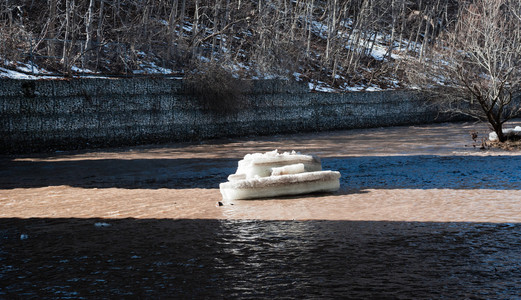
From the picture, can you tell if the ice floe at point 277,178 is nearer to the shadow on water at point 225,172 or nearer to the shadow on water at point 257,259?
the shadow on water at point 225,172

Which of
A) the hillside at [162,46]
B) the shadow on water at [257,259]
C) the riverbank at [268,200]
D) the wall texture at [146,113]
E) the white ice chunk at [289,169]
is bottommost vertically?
the shadow on water at [257,259]

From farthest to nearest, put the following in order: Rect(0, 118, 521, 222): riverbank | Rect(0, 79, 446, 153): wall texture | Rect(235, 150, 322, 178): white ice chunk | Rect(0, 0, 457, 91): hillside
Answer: Rect(0, 0, 457, 91): hillside
Rect(0, 79, 446, 153): wall texture
Rect(235, 150, 322, 178): white ice chunk
Rect(0, 118, 521, 222): riverbank

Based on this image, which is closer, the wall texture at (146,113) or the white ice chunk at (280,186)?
the white ice chunk at (280,186)

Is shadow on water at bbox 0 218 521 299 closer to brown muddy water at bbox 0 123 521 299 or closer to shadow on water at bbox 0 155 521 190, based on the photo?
brown muddy water at bbox 0 123 521 299

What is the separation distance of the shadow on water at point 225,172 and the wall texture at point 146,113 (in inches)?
134

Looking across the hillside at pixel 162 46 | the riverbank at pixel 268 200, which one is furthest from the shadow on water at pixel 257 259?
the hillside at pixel 162 46

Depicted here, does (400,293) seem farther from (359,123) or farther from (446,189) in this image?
(359,123)

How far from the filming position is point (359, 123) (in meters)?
35.3

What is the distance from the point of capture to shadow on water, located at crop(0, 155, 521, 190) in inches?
582

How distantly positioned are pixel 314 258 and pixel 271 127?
23.4 meters

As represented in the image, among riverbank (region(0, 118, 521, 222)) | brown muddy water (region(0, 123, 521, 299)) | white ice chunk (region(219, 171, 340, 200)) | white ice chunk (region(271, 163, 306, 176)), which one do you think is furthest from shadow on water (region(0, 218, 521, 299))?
white ice chunk (region(271, 163, 306, 176))

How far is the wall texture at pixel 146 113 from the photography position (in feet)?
77.9

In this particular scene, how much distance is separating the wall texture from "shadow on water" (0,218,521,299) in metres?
13.9

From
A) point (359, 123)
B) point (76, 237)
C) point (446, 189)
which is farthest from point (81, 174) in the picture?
point (359, 123)
